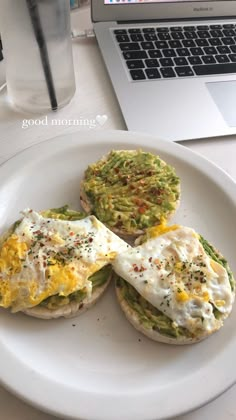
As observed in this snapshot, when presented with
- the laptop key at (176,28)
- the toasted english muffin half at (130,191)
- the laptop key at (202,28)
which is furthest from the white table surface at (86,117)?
the laptop key at (202,28)

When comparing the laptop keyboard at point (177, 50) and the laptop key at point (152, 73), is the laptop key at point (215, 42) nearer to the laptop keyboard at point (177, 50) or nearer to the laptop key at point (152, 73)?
the laptop keyboard at point (177, 50)

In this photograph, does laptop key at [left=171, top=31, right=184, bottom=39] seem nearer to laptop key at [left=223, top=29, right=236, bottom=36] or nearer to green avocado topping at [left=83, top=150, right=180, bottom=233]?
laptop key at [left=223, top=29, right=236, bottom=36]

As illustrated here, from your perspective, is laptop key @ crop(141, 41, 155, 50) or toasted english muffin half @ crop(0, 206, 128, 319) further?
laptop key @ crop(141, 41, 155, 50)

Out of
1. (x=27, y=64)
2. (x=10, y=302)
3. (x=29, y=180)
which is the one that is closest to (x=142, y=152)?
(x=29, y=180)

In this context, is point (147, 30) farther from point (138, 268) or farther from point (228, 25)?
point (138, 268)

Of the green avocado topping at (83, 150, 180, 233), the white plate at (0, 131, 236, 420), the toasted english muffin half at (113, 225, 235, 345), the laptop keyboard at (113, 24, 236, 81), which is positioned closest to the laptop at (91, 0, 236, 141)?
the laptop keyboard at (113, 24, 236, 81)

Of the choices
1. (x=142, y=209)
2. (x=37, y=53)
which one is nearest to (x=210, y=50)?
(x=37, y=53)

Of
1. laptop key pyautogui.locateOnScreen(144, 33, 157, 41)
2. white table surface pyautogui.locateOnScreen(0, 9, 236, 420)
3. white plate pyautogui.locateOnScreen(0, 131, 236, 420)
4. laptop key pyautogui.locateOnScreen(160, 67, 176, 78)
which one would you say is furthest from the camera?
laptop key pyautogui.locateOnScreen(144, 33, 157, 41)
